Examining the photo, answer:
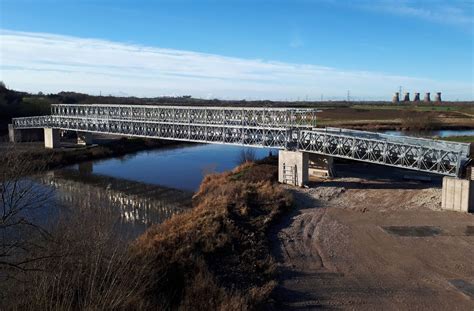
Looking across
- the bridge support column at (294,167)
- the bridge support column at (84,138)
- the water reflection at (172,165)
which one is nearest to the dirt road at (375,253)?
the bridge support column at (294,167)

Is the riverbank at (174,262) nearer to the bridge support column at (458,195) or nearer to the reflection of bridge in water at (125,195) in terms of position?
the reflection of bridge in water at (125,195)

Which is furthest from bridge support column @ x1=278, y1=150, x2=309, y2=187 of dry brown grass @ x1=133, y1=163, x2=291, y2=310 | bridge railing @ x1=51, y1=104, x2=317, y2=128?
dry brown grass @ x1=133, y1=163, x2=291, y2=310

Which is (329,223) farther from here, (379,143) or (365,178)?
(365,178)

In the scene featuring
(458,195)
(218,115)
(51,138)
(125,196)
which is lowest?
(125,196)

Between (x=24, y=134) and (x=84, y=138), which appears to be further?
(x=24, y=134)

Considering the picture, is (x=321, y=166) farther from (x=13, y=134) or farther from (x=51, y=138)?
(x=13, y=134)

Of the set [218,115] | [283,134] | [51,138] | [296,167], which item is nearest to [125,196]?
[283,134]
